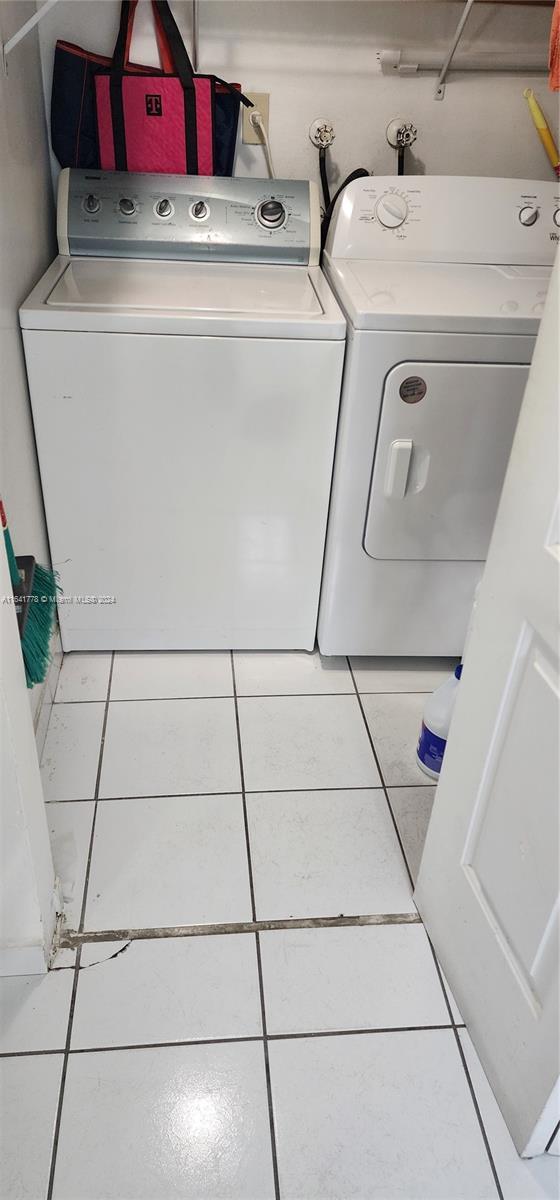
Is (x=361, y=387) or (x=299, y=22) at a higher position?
(x=299, y=22)

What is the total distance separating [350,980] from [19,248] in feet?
5.17

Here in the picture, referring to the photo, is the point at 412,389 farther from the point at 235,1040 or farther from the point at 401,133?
the point at 235,1040

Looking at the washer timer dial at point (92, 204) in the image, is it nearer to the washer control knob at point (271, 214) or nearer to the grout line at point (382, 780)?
the washer control knob at point (271, 214)

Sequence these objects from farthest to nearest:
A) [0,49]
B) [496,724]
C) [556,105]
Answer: [556,105], [0,49], [496,724]

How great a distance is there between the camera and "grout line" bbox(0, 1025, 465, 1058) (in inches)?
50.7

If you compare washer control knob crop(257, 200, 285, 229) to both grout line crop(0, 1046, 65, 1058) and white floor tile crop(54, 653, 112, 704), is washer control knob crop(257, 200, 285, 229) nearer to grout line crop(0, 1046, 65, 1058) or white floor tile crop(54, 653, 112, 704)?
white floor tile crop(54, 653, 112, 704)

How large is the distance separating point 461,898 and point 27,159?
5.85 feet

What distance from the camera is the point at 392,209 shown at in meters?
2.01

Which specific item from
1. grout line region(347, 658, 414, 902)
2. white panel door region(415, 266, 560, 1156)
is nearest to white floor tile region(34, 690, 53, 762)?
grout line region(347, 658, 414, 902)

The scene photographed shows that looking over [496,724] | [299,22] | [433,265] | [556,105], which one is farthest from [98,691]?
[556,105]

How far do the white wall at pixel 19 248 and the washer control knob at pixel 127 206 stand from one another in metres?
0.19

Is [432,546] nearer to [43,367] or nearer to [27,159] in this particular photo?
[43,367]

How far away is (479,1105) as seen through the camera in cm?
125

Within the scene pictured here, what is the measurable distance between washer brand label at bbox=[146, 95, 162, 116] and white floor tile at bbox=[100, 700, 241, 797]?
144 cm
